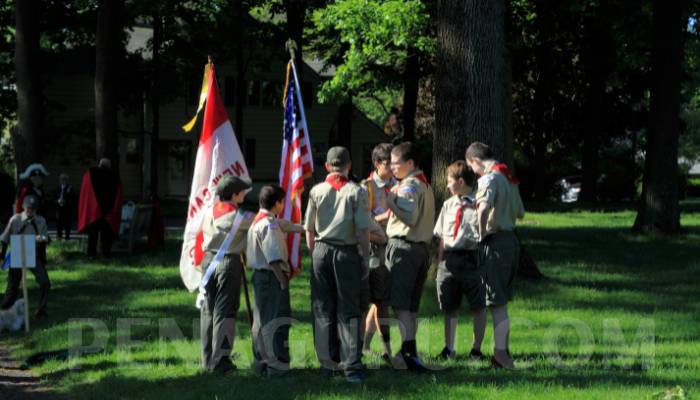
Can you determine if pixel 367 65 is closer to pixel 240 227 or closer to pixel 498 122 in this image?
pixel 498 122

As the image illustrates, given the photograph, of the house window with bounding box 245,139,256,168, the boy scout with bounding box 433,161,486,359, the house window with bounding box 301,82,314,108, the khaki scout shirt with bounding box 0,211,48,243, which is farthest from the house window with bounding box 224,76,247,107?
the boy scout with bounding box 433,161,486,359

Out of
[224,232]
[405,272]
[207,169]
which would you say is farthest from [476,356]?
[207,169]

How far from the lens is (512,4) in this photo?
23.5 m

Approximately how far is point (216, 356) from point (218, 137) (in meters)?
2.31

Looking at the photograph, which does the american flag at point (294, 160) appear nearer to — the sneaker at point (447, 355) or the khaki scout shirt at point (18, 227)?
the sneaker at point (447, 355)

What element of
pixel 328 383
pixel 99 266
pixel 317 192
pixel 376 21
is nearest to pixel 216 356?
pixel 328 383

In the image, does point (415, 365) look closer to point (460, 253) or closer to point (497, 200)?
point (460, 253)

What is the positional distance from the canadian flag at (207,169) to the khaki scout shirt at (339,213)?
1285 millimetres

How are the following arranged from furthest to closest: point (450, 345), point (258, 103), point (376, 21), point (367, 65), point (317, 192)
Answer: point (258, 103)
point (367, 65)
point (376, 21)
point (450, 345)
point (317, 192)

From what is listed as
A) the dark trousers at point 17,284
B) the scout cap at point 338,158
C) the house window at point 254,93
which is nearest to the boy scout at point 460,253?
the scout cap at point 338,158

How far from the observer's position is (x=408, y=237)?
364 inches

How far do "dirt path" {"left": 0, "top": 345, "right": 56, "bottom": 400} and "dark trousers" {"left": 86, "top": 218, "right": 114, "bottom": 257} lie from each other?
921cm

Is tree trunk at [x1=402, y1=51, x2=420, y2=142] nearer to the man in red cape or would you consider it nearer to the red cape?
the man in red cape

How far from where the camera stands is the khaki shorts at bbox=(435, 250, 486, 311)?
9.42 meters
